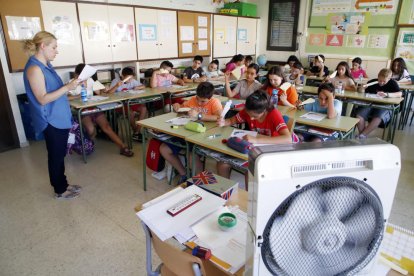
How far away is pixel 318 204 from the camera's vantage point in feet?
2.13

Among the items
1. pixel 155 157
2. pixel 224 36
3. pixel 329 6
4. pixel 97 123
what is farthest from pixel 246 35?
pixel 155 157

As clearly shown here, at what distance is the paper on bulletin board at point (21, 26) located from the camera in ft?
12.0

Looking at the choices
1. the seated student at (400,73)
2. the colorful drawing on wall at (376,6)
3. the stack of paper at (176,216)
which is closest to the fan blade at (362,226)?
the stack of paper at (176,216)

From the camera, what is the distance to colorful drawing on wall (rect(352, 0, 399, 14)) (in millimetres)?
5629

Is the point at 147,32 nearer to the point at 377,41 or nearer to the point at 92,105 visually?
the point at 92,105

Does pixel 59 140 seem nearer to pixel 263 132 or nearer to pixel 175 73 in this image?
pixel 263 132

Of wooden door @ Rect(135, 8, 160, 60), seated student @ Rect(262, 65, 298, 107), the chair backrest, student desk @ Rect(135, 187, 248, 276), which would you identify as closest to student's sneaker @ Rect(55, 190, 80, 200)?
student desk @ Rect(135, 187, 248, 276)

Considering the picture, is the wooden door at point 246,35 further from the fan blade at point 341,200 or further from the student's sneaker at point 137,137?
the fan blade at point 341,200

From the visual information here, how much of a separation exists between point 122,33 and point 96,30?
1.48ft

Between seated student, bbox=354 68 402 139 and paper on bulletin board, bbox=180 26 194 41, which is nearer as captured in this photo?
seated student, bbox=354 68 402 139

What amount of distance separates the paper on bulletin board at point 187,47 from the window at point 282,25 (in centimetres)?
250

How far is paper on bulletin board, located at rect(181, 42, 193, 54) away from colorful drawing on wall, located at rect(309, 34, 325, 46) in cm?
286

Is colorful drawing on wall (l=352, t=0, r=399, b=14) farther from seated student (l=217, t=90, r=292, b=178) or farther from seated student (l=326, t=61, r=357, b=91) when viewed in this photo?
seated student (l=217, t=90, r=292, b=178)

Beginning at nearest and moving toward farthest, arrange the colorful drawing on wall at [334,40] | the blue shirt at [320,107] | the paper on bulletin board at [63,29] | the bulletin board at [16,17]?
1. the blue shirt at [320,107]
2. the bulletin board at [16,17]
3. the paper on bulletin board at [63,29]
4. the colorful drawing on wall at [334,40]
